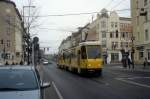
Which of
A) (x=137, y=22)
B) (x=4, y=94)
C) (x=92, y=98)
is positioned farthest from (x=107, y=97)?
(x=137, y=22)

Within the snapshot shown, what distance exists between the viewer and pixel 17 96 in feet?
32.1

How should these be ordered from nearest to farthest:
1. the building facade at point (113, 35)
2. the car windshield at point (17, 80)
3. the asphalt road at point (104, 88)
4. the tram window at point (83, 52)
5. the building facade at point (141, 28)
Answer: the car windshield at point (17, 80) → the asphalt road at point (104, 88) → the tram window at point (83, 52) → the building facade at point (141, 28) → the building facade at point (113, 35)

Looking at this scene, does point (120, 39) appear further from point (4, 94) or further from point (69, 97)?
point (4, 94)

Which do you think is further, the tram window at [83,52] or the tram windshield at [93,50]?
the tram window at [83,52]

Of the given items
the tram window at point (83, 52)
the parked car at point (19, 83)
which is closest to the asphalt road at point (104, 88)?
the parked car at point (19, 83)

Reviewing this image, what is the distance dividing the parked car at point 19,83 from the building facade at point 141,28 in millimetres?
56679

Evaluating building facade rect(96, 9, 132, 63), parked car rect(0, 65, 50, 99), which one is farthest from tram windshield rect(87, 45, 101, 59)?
building facade rect(96, 9, 132, 63)

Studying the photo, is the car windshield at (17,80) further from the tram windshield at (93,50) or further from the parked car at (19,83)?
the tram windshield at (93,50)

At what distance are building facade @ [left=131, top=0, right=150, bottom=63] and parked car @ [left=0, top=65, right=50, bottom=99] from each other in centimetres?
5668

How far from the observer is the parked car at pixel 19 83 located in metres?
9.94

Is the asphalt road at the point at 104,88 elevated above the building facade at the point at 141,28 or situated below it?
below

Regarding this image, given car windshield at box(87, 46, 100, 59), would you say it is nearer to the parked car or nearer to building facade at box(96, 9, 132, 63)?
the parked car

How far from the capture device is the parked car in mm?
9938

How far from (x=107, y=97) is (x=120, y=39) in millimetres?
106283
